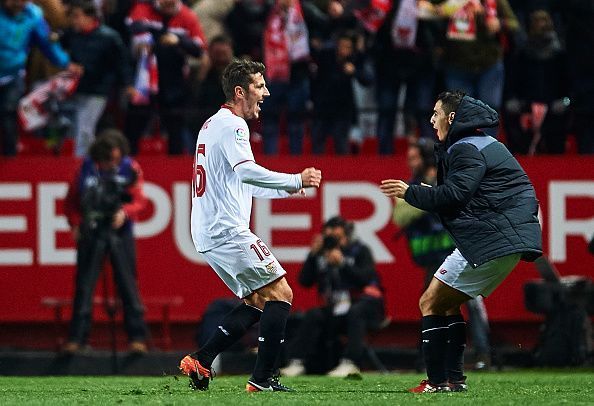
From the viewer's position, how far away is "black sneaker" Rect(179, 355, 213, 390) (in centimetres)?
1061

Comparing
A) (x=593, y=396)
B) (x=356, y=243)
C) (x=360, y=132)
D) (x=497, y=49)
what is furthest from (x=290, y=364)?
(x=593, y=396)

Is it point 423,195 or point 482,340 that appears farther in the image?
point 482,340

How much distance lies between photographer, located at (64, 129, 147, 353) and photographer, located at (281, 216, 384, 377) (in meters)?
1.88

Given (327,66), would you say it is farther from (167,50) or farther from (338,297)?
(338,297)

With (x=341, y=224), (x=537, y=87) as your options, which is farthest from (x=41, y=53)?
(x=537, y=87)

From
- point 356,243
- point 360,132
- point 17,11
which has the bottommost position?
point 356,243

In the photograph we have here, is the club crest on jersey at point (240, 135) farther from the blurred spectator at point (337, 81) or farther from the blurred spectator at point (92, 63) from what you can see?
the blurred spectator at point (92, 63)

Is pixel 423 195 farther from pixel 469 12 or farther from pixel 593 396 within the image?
pixel 469 12

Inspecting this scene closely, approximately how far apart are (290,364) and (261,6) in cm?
436

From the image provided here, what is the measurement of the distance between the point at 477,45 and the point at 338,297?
3.31 meters

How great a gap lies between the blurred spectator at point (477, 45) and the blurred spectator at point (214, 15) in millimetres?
2638

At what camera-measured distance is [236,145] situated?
1039 centimetres

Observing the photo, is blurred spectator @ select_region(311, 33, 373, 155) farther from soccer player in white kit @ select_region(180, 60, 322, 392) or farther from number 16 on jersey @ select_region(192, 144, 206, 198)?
number 16 on jersey @ select_region(192, 144, 206, 198)

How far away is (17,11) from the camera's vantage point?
17266 millimetres
